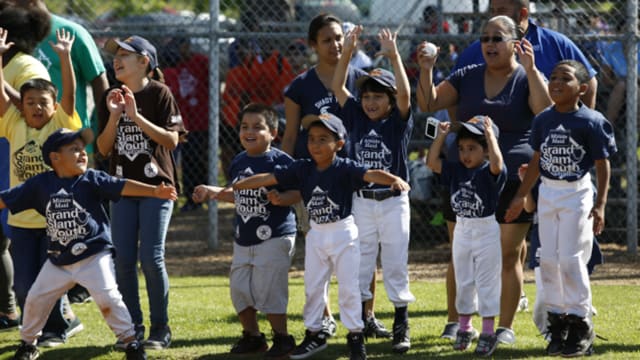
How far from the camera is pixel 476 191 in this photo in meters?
5.95

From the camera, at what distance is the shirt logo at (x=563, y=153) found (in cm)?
570

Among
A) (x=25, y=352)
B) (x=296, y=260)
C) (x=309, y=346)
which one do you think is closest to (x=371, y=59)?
(x=296, y=260)

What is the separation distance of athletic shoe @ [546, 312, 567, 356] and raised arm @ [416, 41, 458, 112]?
1.41 meters

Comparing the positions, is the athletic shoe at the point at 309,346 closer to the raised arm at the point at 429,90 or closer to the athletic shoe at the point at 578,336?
the athletic shoe at the point at 578,336

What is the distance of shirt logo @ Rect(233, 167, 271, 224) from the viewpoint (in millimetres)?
6090

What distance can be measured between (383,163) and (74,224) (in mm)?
1837

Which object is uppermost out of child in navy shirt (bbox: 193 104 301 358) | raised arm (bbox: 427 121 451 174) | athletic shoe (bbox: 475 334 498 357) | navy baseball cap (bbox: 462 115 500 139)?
navy baseball cap (bbox: 462 115 500 139)

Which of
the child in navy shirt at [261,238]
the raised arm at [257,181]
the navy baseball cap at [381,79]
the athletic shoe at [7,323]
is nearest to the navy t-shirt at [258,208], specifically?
the child in navy shirt at [261,238]

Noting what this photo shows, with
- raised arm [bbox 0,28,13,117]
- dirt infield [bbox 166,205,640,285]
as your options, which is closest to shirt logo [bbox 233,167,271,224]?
raised arm [bbox 0,28,13,117]

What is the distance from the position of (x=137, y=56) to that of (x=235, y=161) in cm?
86

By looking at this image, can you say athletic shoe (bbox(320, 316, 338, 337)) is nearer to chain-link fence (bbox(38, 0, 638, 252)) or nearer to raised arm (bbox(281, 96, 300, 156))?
raised arm (bbox(281, 96, 300, 156))

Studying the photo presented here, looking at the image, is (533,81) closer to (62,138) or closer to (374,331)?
(374,331)

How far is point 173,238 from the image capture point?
11586 mm

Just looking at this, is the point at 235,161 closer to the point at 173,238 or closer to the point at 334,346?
the point at 334,346
